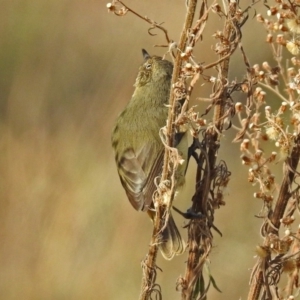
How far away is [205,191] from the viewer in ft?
6.48

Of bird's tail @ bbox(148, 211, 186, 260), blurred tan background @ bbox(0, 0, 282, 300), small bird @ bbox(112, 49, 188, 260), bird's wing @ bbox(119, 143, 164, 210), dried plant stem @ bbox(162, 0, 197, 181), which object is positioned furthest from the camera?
blurred tan background @ bbox(0, 0, 282, 300)

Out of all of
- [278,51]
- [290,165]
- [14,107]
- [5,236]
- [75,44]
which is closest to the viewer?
[290,165]

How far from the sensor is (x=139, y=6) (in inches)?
229

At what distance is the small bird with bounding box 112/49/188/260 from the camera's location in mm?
3016

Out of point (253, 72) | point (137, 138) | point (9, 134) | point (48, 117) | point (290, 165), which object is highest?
point (48, 117)

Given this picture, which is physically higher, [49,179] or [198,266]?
[49,179]

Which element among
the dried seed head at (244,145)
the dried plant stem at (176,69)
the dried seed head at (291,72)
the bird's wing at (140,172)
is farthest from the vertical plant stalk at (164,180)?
the bird's wing at (140,172)

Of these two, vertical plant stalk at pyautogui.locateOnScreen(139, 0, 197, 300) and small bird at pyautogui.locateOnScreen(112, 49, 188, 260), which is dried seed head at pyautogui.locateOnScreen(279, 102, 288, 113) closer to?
vertical plant stalk at pyautogui.locateOnScreen(139, 0, 197, 300)

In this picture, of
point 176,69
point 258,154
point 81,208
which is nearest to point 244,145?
point 258,154

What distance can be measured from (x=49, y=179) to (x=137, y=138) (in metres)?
1.27

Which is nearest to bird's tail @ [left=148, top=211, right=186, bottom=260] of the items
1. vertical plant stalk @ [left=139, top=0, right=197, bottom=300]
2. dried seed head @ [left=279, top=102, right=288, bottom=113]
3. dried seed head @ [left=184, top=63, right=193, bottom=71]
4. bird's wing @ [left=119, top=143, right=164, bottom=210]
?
bird's wing @ [left=119, top=143, right=164, bottom=210]

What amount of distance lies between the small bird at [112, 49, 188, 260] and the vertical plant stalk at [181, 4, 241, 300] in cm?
86

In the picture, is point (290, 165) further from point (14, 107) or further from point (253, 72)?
point (14, 107)

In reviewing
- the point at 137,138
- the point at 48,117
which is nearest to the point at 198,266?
the point at 137,138
